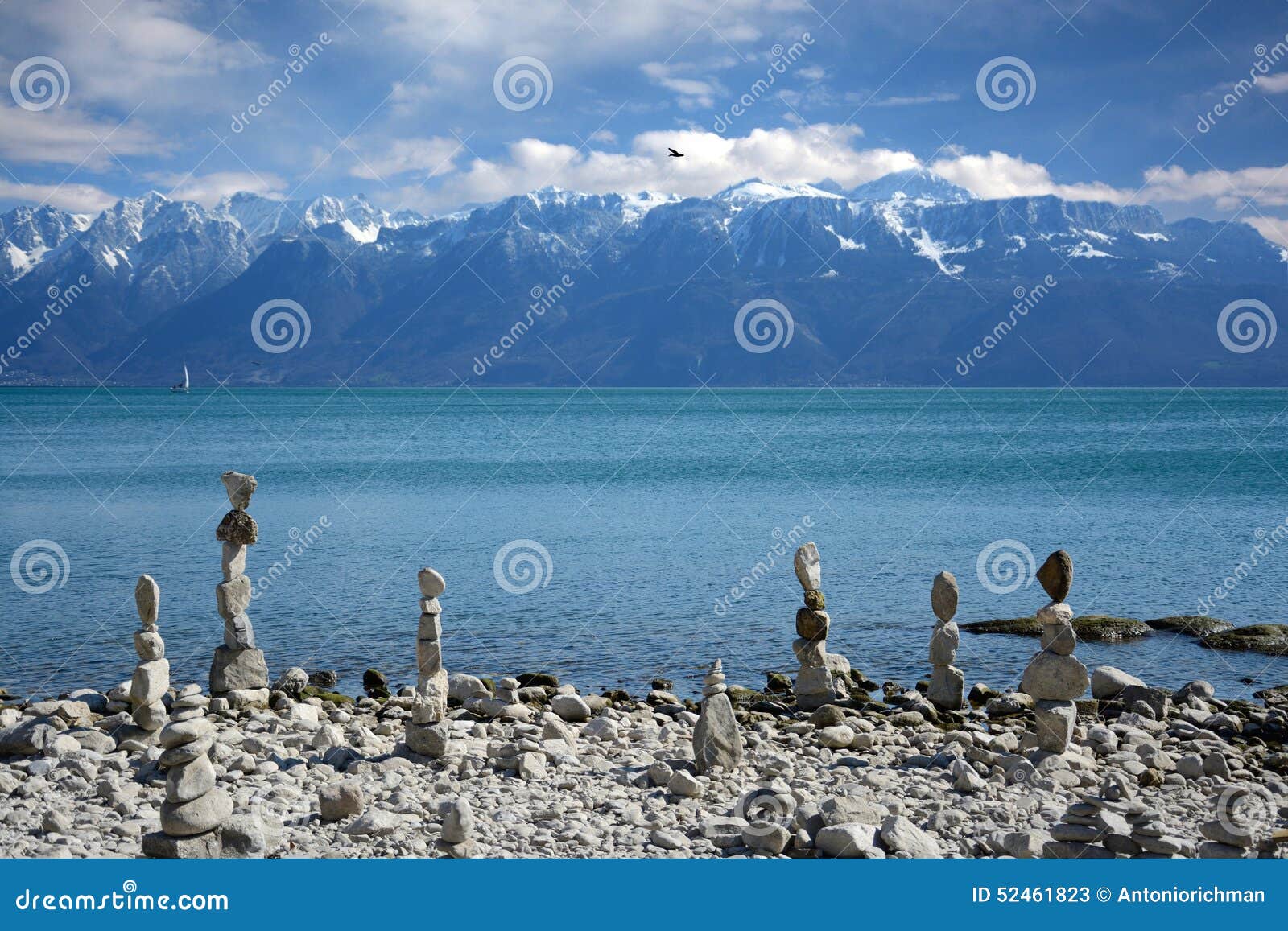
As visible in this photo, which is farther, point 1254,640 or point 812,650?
point 1254,640

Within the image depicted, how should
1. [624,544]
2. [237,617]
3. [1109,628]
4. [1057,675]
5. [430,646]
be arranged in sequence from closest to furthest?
1. [1057,675]
2. [430,646]
3. [237,617]
4. [1109,628]
5. [624,544]

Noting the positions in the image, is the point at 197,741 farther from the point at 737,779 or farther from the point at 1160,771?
the point at 1160,771

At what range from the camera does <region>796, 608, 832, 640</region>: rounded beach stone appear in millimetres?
18219

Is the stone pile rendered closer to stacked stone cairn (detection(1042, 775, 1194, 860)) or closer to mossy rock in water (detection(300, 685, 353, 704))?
stacked stone cairn (detection(1042, 775, 1194, 860))

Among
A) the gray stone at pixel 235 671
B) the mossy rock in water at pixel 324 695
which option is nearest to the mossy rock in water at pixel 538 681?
the mossy rock in water at pixel 324 695

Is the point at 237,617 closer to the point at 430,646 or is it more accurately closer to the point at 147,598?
the point at 147,598

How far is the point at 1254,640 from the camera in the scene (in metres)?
24.1

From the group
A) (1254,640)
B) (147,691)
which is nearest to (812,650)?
(147,691)

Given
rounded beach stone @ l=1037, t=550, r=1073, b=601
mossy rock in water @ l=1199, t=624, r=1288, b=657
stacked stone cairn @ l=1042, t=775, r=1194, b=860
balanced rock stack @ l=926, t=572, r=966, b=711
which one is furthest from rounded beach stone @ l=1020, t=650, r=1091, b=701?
mossy rock in water @ l=1199, t=624, r=1288, b=657

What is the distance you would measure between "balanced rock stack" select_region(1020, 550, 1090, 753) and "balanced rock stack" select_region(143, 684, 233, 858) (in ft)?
32.6

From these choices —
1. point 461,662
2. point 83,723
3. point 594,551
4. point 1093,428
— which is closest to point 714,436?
point 1093,428

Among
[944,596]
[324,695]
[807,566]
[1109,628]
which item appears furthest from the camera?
[1109,628]

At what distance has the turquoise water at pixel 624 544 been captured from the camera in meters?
23.2

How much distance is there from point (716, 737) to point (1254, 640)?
52.0ft
